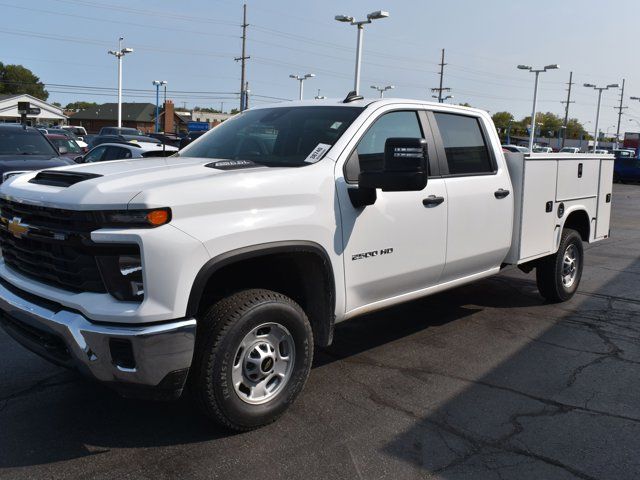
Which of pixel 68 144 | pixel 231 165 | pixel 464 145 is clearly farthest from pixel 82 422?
pixel 68 144

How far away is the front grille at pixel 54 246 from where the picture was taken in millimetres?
3096

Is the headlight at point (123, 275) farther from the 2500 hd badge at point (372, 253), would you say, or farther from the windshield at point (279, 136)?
the 2500 hd badge at point (372, 253)

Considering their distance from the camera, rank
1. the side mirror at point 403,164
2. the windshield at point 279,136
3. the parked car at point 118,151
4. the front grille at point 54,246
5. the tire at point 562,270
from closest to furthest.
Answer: the front grille at point 54,246
the side mirror at point 403,164
the windshield at point 279,136
the tire at point 562,270
the parked car at point 118,151

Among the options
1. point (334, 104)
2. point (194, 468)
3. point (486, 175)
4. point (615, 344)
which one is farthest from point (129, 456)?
point (615, 344)

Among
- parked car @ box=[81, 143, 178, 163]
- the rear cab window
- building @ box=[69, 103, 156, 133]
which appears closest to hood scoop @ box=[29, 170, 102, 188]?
the rear cab window

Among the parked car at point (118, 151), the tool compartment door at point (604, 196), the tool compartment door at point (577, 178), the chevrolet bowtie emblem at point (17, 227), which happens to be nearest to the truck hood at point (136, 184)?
the chevrolet bowtie emblem at point (17, 227)

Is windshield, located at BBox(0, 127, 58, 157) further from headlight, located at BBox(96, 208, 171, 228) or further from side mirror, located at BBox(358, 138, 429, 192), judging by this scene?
side mirror, located at BBox(358, 138, 429, 192)

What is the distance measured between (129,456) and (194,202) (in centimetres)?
142

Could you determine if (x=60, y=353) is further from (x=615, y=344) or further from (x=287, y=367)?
(x=615, y=344)

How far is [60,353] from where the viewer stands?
10.6 ft

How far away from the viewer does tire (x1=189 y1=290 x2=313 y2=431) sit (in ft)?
10.8

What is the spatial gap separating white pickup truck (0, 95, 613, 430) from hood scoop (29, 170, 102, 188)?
0.6 inches

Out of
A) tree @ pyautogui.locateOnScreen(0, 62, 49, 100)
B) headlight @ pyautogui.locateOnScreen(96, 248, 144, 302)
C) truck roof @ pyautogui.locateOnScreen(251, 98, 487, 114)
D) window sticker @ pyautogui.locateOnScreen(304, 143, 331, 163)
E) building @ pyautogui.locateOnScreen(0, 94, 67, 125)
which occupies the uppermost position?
tree @ pyautogui.locateOnScreen(0, 62, 49, 100)

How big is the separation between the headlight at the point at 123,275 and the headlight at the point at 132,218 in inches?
5.8
